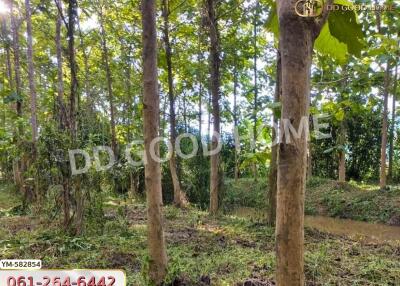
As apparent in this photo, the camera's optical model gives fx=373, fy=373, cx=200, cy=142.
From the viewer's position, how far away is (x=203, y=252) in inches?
182

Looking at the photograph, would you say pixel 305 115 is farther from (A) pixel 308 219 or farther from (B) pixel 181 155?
(A) pixel 308 219

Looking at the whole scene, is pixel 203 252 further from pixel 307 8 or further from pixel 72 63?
pixel 307 8

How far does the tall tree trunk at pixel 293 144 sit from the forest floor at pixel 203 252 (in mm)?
2269

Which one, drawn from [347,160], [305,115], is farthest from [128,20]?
[347,160]

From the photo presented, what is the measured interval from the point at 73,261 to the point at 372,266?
127 inches

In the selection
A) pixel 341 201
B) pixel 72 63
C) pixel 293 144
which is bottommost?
pixel 341 201

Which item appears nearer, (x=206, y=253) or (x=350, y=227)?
(x=206, y=253)

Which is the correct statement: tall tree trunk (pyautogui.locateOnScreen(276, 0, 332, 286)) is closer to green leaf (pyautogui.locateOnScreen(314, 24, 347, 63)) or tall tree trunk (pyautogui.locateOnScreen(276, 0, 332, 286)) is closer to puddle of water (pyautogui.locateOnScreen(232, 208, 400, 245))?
green leaf (pyautogui.locateOnScreen(314, 24, 347, 63))

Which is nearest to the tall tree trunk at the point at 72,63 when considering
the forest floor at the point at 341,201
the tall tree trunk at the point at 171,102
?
the tall tree trunk at the point at 171,102

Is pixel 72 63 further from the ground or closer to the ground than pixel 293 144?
further from the ground

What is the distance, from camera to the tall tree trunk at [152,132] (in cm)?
298

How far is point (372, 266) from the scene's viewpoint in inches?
155

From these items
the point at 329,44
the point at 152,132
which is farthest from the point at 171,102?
the point at 329,44

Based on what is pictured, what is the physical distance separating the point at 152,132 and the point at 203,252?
218 centimetres
